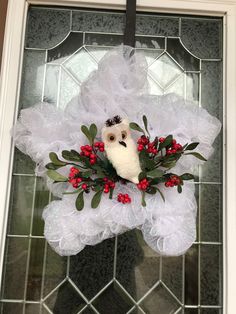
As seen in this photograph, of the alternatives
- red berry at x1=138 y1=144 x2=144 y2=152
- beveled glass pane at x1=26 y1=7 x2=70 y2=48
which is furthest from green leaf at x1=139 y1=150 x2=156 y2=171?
beveled glass pane at x1=26 y1=7 x2=70 y2=48

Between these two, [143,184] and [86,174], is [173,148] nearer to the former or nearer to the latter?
[143,184]

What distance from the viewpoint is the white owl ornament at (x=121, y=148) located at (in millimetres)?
896

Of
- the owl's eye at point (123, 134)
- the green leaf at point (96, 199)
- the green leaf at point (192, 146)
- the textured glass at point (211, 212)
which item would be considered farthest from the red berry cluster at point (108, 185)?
the textured glass at point (211, 212)

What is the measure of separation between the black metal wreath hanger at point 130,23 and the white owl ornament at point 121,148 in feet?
0.92

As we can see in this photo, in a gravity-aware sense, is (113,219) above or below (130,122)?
below

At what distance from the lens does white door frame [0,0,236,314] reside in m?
1.05

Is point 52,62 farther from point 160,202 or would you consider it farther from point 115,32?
point 160,202

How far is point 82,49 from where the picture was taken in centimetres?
116

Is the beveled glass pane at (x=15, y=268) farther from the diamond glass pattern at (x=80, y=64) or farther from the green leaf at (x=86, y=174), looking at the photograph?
the diamond glass pattern at (x=80, y=64)

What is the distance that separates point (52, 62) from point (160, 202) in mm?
577

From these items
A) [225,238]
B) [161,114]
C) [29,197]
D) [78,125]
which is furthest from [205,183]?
[29,197]

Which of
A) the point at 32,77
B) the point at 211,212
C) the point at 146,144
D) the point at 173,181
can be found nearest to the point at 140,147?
the point at 146,144

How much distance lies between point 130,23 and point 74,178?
0.52 m

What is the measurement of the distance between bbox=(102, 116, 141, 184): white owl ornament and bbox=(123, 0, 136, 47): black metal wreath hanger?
0.28 meters
